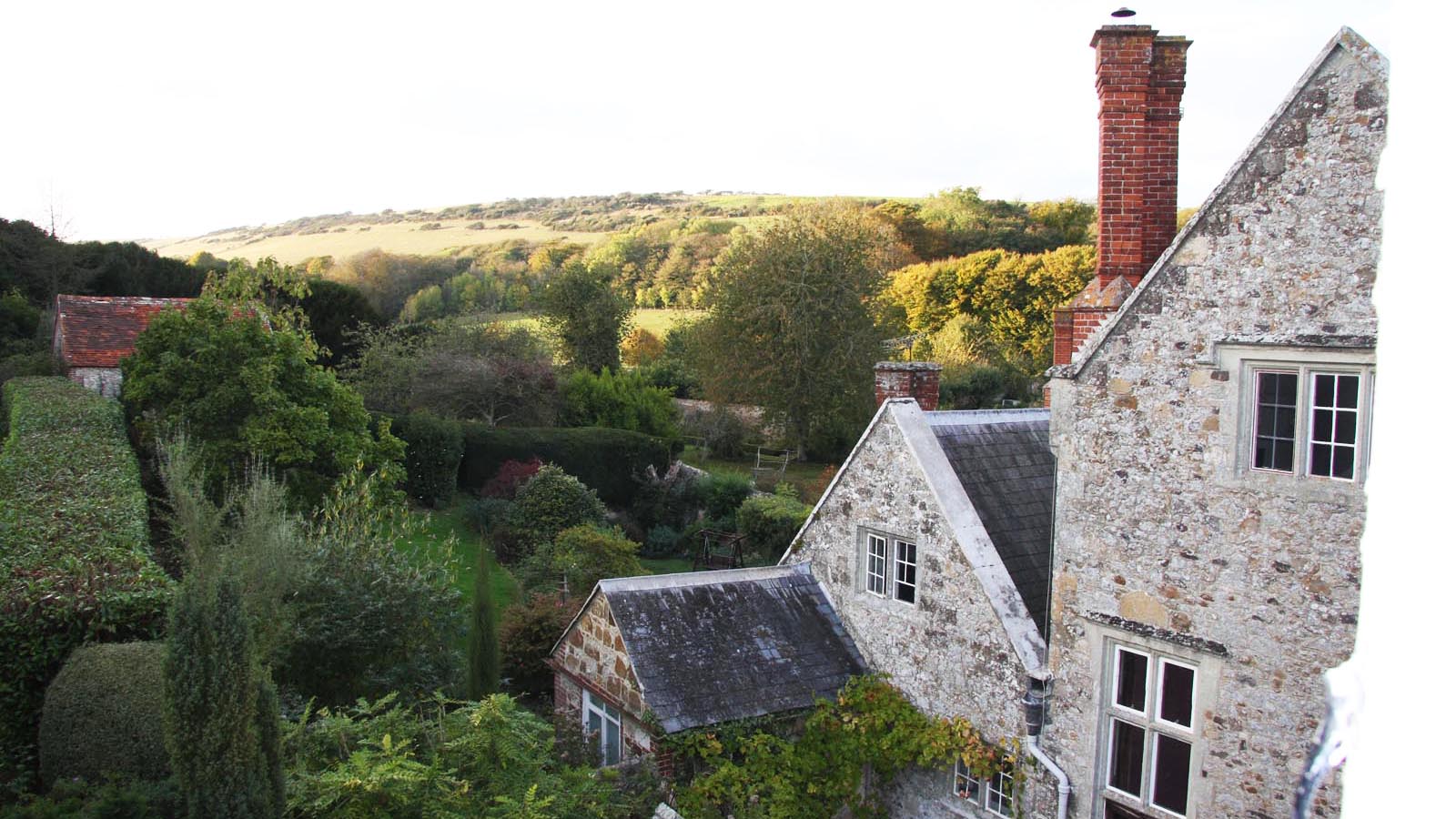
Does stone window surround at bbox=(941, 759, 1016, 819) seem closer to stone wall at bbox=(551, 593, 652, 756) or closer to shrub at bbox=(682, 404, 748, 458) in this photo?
stone wall at bbox=(551, 593, 652, 756)

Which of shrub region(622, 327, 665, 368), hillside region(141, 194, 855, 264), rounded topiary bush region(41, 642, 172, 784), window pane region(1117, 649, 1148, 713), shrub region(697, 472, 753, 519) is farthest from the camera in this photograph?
hillside region(141, 194, 855, 264)

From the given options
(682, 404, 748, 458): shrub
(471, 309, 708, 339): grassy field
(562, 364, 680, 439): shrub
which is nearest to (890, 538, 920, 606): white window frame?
(562, 364, 680, 439): shrub

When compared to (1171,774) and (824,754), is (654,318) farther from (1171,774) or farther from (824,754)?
(1171,774)

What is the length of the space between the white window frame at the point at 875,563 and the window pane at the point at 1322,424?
203 inches

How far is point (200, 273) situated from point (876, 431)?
148 feet

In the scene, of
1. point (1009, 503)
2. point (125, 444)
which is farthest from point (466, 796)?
point (125, 444)

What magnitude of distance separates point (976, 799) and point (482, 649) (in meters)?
6.97

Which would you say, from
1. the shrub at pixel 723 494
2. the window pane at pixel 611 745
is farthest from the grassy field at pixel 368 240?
the window pane at pixel 611 745

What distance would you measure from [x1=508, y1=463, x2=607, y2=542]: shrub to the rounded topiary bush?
14.3 meters

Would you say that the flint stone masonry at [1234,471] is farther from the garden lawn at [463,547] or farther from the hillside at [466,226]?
the hillside at [466,226]

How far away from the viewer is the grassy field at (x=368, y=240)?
3893 inches

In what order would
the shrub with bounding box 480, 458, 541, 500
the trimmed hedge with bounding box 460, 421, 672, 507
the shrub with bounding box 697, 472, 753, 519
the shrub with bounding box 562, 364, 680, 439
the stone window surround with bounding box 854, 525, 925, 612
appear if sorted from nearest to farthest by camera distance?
the stone window surround with bounding box 854, 525, 925, 612 < the shrub with bounding box 480, 458, 541, 500 < the shrub with bounding box 697, 472, 753, 519 < the trimmed hedge with bounding box 460, 421, 672, 507 < the shrub with bounding box 562, 364, 680, 439

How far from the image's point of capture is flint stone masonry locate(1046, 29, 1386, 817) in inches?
272

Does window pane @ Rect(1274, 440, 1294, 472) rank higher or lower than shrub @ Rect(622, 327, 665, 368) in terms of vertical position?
higher
